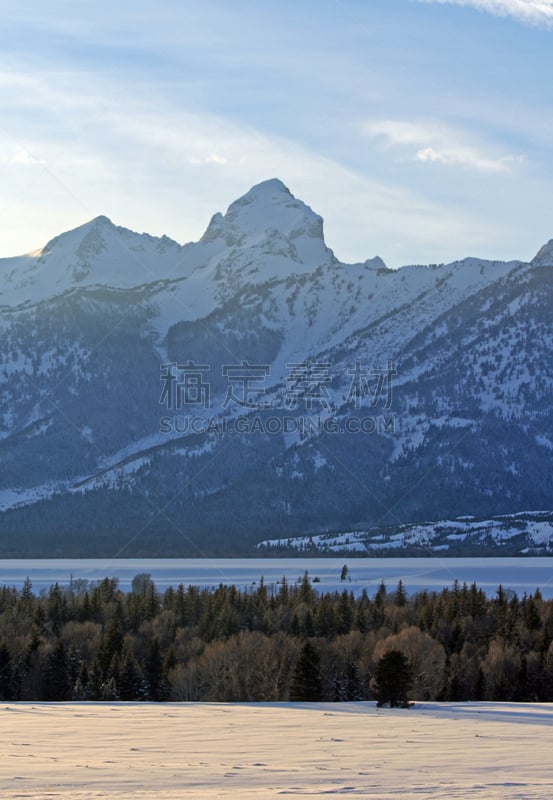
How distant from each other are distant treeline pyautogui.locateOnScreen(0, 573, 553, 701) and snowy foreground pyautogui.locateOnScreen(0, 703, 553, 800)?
93.8 ft

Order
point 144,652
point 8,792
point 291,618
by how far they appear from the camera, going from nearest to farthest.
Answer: point 8,792, point 144,652, point 291,618

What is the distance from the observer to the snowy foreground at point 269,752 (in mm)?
30328

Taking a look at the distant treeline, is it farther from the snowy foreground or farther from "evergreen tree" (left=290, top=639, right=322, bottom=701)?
the snowy foreground

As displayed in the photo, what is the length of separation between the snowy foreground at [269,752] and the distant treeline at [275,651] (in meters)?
28.6

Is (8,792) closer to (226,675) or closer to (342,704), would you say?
(342,704)

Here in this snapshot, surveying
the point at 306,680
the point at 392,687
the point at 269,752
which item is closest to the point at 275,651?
the point at 306,680

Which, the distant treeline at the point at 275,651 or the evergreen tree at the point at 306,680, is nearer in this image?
the evergreen tree at the point at 306,680

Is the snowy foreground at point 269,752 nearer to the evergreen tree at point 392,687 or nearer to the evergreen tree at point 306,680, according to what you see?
the evergreen tree at point 392,687

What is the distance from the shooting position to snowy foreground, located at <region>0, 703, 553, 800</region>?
30.3 metres

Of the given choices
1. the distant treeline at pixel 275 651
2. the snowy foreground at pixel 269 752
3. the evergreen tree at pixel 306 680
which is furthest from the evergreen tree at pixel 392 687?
the evergreen tree at pixel 306 680

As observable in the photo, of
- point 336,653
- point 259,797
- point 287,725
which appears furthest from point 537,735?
→ point 336,653

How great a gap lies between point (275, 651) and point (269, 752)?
7102 cm

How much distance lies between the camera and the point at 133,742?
38531 mm

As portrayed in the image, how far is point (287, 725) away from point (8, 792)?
17.0 m
